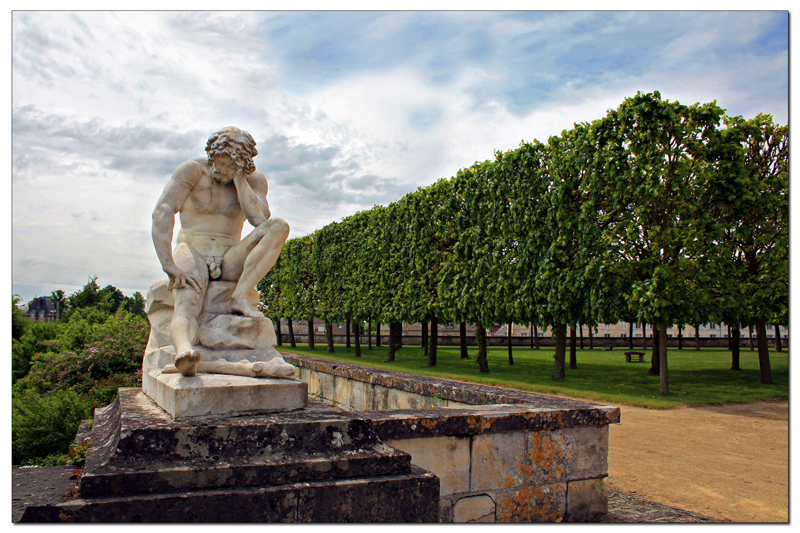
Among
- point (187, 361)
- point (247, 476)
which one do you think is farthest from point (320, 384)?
point (247, 476)

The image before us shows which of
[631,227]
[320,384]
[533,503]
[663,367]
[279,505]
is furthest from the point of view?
[631,227]

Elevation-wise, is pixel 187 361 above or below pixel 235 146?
below

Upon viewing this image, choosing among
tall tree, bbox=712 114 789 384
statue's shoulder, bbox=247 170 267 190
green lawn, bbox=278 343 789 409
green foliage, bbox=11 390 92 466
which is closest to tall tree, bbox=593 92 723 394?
tall tree, bbox=712 114 789 384

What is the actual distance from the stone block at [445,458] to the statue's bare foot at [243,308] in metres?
1.40

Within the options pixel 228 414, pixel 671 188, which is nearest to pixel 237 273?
pixel 228 414

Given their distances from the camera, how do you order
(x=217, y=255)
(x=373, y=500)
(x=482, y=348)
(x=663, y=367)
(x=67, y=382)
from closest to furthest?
(x=373, y=500) → (x=217, y=255) → (x=67, y=382) → (x=663, y=367) → (x=482, y=348)

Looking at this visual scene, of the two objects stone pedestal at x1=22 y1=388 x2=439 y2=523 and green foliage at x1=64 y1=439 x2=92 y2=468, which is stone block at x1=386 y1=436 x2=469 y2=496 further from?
green foliage at x1=64 y1=439 x2=92 y2=468

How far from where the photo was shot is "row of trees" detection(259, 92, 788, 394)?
1138cm

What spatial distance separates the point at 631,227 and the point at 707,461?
22.2ft

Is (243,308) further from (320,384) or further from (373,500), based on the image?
(320,384)

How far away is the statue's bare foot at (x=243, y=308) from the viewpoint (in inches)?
151

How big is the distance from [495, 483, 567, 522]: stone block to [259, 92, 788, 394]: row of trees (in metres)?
8.38

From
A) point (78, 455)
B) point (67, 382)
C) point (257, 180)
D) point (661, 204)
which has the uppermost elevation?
point (661, 204)

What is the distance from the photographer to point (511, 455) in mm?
3543
